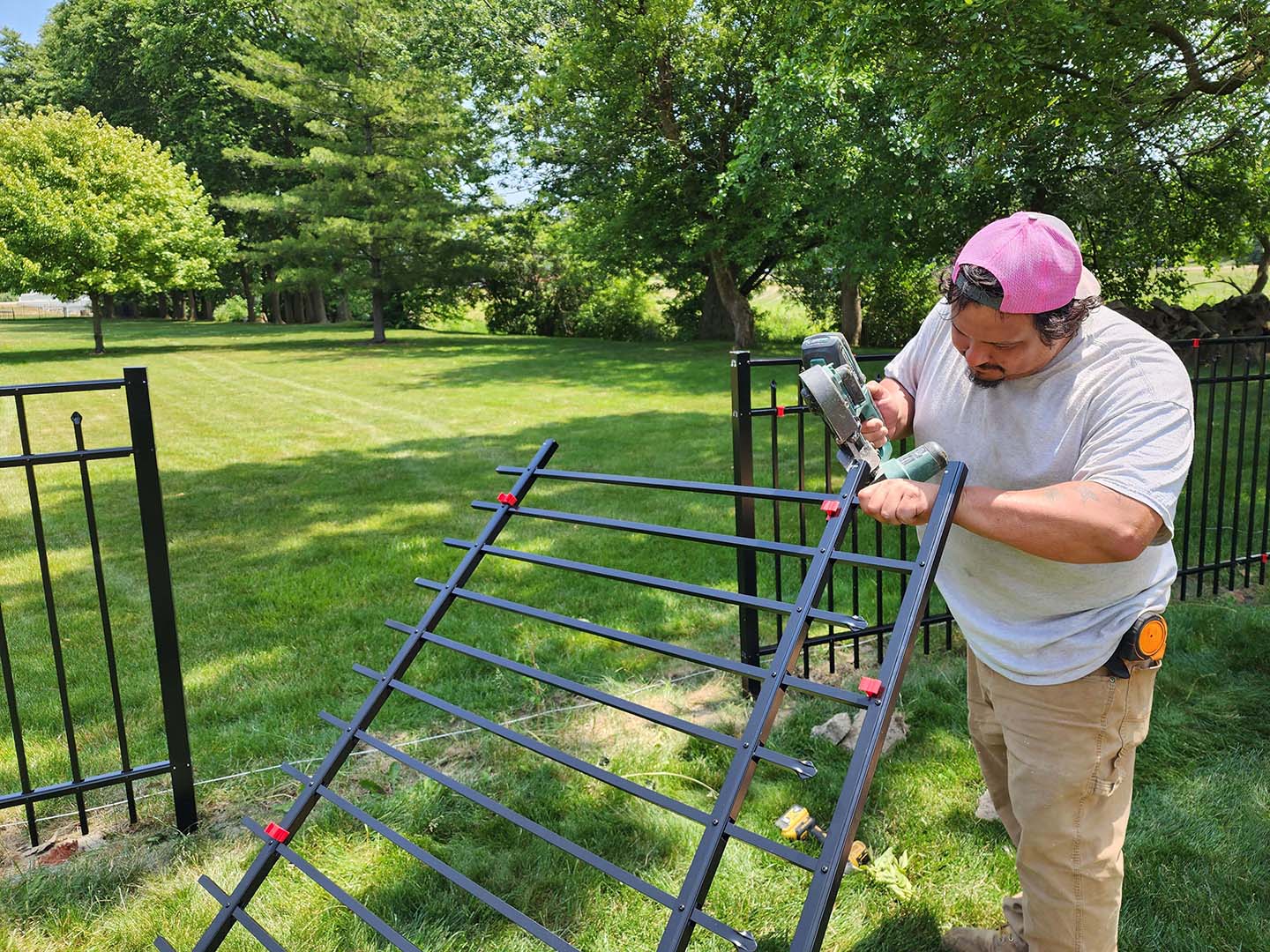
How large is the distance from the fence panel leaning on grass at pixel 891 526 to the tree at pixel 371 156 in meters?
15.4

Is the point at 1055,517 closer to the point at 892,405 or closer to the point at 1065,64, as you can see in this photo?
the point at 892,405

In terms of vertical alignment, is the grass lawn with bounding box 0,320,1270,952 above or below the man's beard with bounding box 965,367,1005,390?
below

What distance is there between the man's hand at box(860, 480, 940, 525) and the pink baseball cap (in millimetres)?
361

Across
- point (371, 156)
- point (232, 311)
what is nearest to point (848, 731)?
point (371, 156)

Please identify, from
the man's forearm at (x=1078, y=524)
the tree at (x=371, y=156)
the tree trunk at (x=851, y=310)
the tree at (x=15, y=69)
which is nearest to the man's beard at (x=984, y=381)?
the man's forearm at (x=1078, y=524)

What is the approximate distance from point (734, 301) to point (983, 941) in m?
17.9

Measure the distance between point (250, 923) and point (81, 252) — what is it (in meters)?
19.6

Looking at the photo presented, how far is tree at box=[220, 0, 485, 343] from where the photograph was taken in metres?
20.8

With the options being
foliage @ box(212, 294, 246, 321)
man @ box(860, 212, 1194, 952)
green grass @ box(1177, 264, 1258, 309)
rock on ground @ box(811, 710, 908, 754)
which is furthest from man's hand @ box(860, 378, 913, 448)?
foliage @ box(212, 294, 246, 321)

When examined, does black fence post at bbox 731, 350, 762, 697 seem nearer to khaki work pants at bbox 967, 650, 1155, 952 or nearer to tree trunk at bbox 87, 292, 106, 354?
khaki work pants at bbox 967, 650, 1155, 952

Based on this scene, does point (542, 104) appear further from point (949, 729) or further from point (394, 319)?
point (949, 729)

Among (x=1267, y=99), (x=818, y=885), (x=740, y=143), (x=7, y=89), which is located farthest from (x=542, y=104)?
(x=7, y=89)

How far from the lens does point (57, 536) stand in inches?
249

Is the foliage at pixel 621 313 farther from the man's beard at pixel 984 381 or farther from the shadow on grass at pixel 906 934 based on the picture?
the man's beard at pixel 984 381
